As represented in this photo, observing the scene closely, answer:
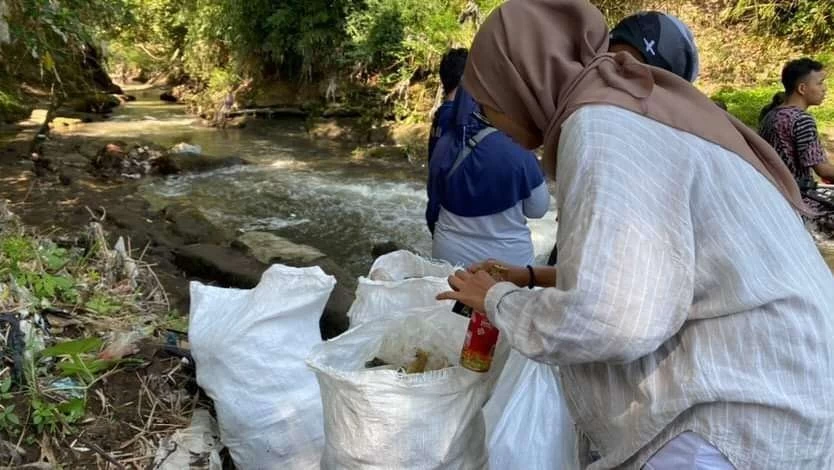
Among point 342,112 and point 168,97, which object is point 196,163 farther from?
point 168,97

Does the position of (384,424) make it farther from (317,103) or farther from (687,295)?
(317,103)

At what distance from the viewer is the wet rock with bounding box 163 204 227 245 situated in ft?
22.4

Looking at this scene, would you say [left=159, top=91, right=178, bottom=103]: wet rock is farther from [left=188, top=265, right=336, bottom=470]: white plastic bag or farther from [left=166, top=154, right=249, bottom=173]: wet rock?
[left=188, top=265, right=336, bottom=470]: white plastic bag

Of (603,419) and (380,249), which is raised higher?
(603,419)

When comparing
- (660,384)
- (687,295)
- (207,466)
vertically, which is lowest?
(207,466)

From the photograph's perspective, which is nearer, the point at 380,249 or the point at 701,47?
the point at 380,249

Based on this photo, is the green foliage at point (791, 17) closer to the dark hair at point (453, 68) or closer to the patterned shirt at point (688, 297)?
the dark hair at point (453, 68)

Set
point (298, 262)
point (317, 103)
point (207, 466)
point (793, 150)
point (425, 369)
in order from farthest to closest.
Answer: point (317, 103), point (298, 262), point (793, 150), point (207, 466), point (425, 369)

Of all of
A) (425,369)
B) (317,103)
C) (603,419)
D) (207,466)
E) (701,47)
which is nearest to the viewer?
(603,419)

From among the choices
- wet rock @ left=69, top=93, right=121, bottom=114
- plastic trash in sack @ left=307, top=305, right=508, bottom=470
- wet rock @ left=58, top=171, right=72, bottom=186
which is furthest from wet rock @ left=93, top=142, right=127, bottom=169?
plastic trash in sack @ left=307, top=305, right=508, bottom=470

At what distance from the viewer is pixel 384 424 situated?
1536 millimetres

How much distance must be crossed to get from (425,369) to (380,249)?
193 inches

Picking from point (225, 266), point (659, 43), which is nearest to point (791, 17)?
point (225, 266)

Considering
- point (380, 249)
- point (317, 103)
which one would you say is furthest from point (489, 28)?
point (317, 103)
